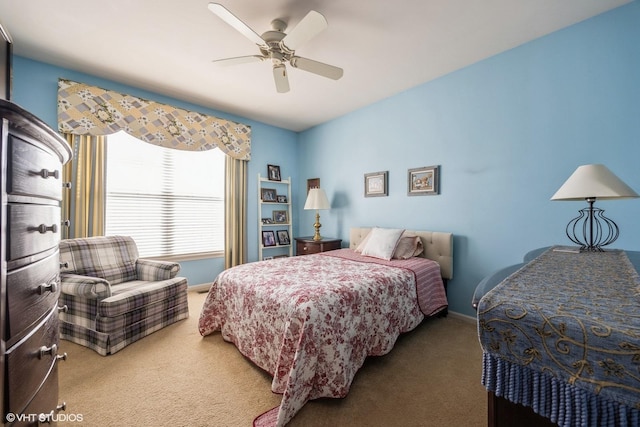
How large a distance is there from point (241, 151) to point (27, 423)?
3.69 m

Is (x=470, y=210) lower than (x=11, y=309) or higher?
higher

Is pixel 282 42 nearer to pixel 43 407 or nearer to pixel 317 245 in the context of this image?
pixel 43 407

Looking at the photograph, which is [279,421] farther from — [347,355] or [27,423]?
[27,423]

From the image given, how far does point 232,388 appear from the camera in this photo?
67.5 inches

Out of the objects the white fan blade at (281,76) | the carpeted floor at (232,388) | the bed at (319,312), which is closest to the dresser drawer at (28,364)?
the carpeted floor at (232,388)

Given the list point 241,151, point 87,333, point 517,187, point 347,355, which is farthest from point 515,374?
point 241,151

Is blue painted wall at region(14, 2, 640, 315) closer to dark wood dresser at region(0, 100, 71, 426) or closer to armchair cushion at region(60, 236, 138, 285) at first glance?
armchair cushion at region(60, 236, 138, 285)

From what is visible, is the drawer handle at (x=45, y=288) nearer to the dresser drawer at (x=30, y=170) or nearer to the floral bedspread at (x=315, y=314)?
the dresser drawer at (x=30, y=170)

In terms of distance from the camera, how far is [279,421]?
1.35 m

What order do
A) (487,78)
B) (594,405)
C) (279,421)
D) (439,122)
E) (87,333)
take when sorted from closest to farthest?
(594,405)
(279,421)
(87,333)
(487,78)
(439,122)

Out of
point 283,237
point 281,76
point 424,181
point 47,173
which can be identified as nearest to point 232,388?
point 47,173

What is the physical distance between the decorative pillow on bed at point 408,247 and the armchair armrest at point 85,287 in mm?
2705

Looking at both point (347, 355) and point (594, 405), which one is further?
point (347, 355)

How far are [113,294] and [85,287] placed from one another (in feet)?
0.83
